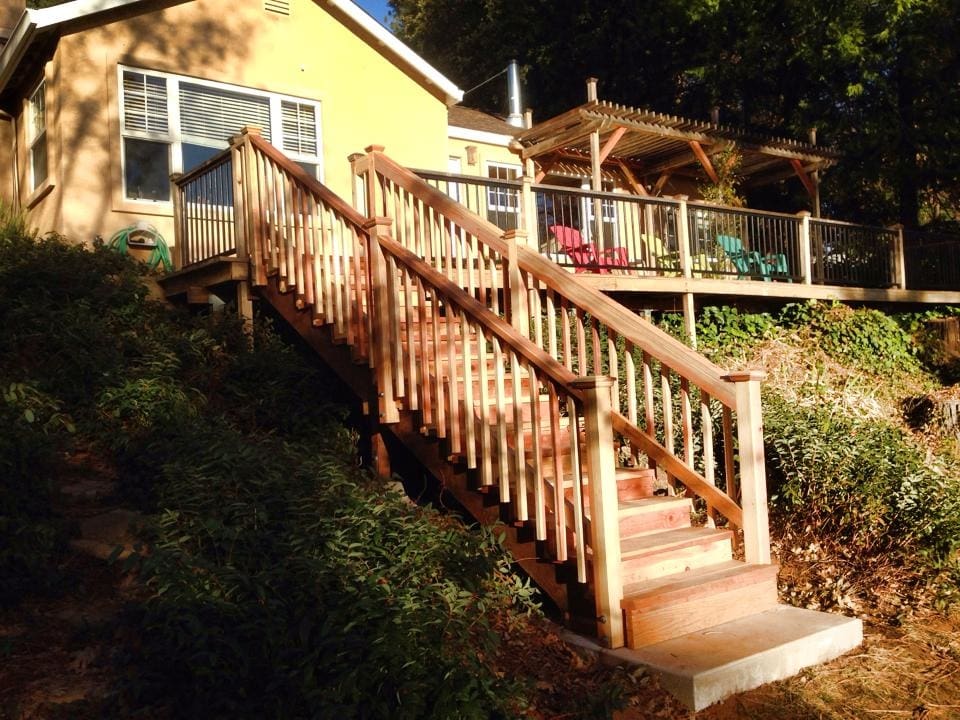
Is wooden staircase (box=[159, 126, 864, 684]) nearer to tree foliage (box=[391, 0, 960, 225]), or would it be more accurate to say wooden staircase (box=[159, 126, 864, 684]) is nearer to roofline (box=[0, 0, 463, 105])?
roofline (box=[0, 0, 463, 105])

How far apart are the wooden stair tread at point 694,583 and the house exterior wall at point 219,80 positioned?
27.4 ft

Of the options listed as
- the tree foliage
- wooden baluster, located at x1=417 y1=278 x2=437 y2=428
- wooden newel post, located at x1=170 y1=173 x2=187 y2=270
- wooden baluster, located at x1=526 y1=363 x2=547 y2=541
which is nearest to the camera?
wooden baluster, located at x1=526 y1=363 x2=547 y2=541

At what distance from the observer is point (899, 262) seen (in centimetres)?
1481

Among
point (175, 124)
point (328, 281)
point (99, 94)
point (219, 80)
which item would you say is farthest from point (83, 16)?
point (328, 281)

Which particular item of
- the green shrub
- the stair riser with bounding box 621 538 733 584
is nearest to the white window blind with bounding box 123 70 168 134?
the green shrub

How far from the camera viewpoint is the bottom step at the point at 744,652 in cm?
405

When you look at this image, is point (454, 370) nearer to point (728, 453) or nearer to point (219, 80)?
point (728, 453)

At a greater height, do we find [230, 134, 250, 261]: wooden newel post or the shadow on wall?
the shadow on wall

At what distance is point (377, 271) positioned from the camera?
5816 mm

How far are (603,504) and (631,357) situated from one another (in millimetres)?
1684

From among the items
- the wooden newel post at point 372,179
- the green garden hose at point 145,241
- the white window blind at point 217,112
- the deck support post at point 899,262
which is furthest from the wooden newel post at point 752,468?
the deck support post at point 899,262

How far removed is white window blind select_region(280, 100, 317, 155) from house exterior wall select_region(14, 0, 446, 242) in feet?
0.46

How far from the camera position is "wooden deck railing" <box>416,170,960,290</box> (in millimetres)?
10547

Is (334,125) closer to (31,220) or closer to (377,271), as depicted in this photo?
(31,220)
